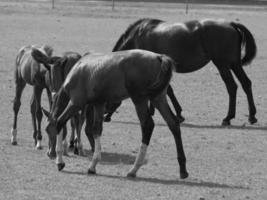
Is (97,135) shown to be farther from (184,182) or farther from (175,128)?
(184,182)

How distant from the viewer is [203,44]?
16.0 metres

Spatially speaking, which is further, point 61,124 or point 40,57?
point 40,57

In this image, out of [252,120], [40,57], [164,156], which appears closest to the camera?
[40,57]

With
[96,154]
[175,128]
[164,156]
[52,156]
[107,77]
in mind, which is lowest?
[164,156]

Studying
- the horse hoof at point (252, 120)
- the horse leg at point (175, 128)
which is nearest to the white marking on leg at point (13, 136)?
the horse leg at point (175, 128)

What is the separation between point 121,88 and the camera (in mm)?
10602

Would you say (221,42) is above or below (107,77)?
below

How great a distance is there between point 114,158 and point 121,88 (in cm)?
194

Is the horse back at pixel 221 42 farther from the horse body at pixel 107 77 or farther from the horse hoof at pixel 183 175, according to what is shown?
the horse hoof at pixel 183 175

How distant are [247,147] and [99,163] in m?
2.73

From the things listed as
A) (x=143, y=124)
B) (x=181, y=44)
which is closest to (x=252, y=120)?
(x=181, y=44)

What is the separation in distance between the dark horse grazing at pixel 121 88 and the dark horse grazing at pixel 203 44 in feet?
16.5

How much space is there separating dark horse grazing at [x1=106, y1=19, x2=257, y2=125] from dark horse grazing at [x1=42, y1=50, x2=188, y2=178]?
503 centimetres

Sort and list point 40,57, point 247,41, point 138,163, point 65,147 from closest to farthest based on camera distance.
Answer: point 138,163
point 40,57
point 65,147
point 247,41
